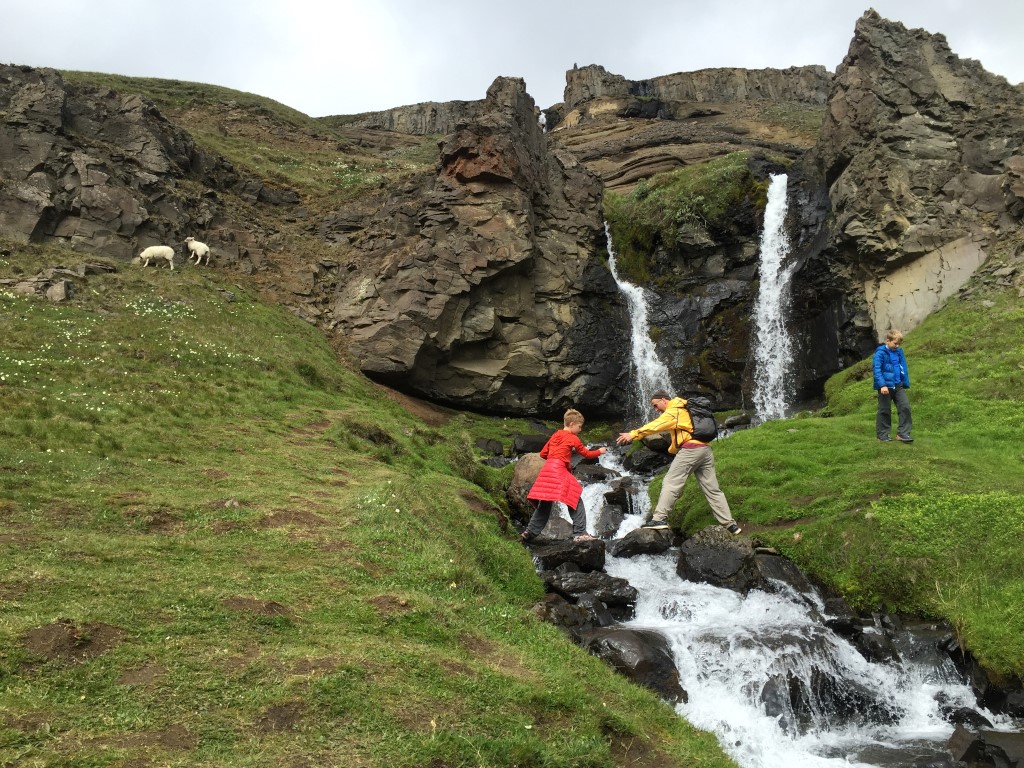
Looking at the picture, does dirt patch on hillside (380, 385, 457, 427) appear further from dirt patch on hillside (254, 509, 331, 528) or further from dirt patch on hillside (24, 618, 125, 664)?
dirt patch on hillside (24, 618, 125, 664)

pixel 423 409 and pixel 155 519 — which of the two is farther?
pixel 423 409

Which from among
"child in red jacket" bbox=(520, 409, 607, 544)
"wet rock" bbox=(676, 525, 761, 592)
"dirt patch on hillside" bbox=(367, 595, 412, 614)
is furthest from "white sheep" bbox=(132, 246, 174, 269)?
"dirt patch on hillside" bbox=(367, 595, 412, 614)

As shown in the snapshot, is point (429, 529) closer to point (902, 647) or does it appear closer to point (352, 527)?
point (352, 527)

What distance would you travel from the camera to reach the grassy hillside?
5.69 metres

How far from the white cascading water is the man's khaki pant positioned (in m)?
2.58

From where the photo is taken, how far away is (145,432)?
15.9 metres

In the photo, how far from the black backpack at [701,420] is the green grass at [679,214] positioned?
94.7 ft

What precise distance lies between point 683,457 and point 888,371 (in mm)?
7270

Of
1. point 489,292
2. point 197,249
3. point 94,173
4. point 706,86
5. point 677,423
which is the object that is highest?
point 706,86

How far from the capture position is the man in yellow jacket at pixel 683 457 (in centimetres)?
1538

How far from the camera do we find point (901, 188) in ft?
108

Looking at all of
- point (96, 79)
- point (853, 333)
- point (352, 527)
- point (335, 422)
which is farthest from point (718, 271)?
point (96, 79)

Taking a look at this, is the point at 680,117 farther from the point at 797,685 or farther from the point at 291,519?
the point at 291,519

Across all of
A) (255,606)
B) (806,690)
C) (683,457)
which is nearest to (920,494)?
(683,457)
